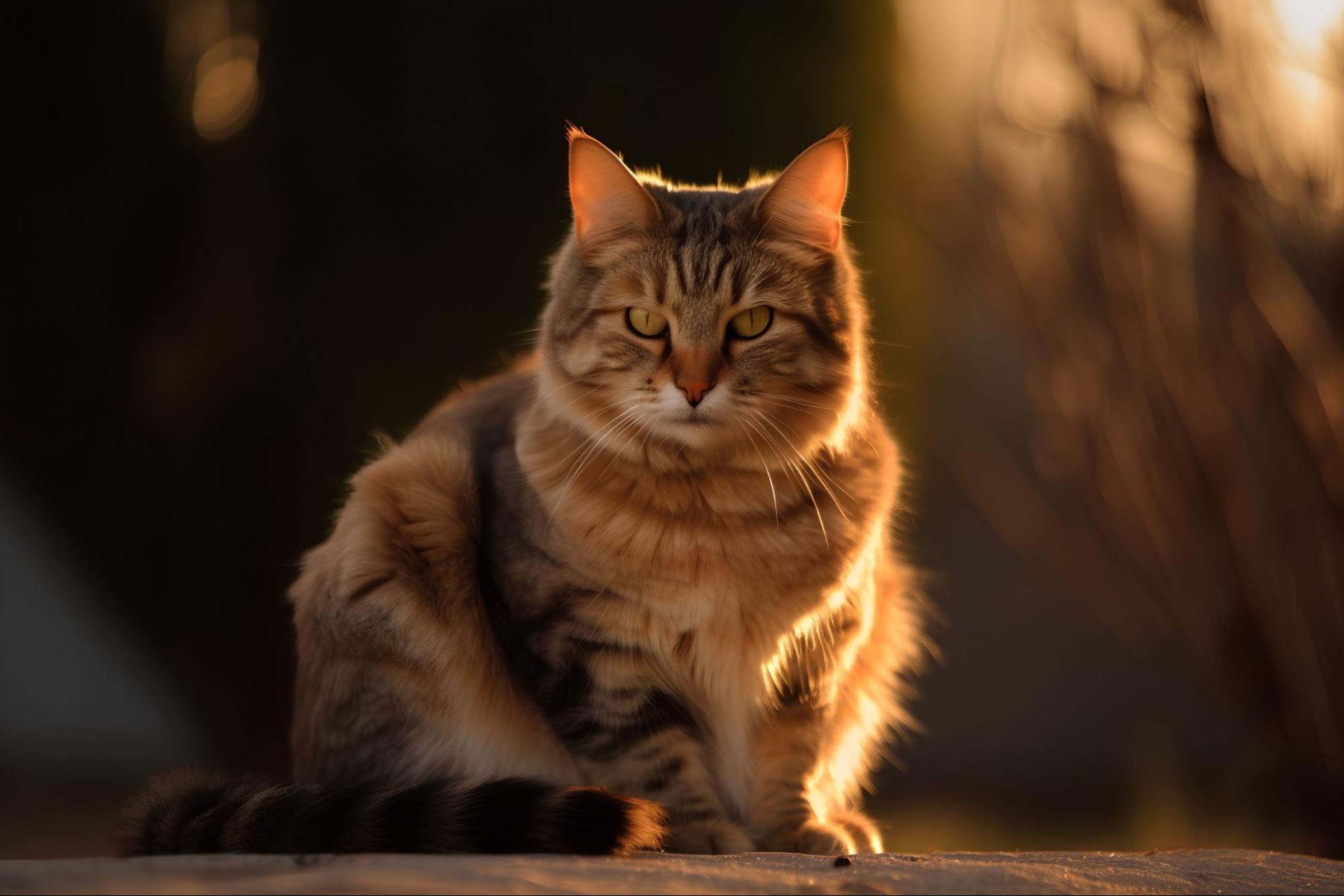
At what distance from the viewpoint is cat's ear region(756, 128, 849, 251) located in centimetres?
196

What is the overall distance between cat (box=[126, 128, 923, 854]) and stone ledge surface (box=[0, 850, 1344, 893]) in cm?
43

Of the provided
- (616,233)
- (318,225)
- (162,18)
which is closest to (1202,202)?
(616,233)

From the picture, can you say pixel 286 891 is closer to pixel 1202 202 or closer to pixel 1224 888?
pixel 1224 888

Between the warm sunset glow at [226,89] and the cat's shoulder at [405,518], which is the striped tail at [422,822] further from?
the warm sunset glow at [226,89]

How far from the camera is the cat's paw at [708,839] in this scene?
5.80 ft

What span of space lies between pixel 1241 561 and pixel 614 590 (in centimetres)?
155

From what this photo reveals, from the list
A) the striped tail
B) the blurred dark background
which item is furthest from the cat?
the blurred dark background

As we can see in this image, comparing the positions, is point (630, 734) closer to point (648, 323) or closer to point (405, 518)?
point (405, 518)

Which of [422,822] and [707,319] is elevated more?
[707,319]

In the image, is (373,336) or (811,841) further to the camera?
(373,336)

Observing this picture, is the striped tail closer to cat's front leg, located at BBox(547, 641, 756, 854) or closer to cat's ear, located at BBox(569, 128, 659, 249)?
cat's front leg, located at BBox(547, 641, 756, 854)

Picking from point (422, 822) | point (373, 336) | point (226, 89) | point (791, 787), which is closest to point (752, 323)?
point (791, 787)

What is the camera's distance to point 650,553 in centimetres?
190

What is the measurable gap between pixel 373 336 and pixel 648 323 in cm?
229
